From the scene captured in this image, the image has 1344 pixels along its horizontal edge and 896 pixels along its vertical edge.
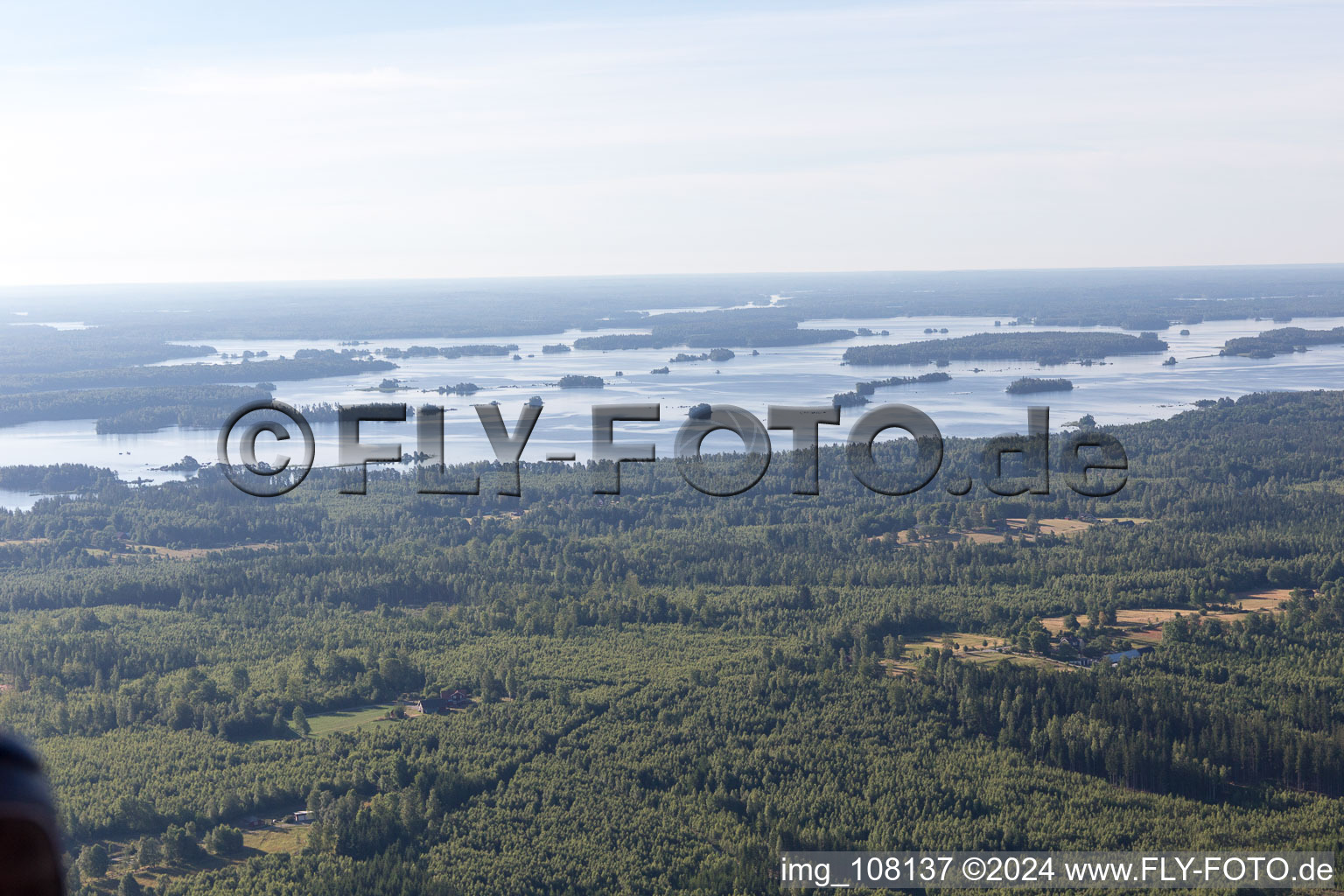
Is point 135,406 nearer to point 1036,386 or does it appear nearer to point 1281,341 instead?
point 1036,386

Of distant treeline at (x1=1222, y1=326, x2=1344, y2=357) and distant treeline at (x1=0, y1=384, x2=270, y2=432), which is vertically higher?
distant treeline at (x1=1222, y1=326, x2=1344, y2=357)

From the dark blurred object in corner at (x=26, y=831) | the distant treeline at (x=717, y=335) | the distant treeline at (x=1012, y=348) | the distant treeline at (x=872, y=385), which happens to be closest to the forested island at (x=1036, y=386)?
the distant treeline at (x=872, y=385)

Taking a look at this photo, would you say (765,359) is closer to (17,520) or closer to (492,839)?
(17,520)

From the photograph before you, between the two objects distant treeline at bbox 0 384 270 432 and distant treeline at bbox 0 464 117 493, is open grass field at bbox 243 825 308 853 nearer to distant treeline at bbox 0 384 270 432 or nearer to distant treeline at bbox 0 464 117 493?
distant treeline at bbox 0 464 117 493

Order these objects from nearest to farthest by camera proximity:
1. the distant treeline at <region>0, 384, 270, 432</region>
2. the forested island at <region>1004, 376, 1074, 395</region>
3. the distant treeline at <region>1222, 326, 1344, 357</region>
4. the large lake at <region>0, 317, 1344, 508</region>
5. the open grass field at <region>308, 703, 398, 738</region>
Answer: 1. the open grass field at <region>308, 703, 398, 738</region>
2. the large lake at <region>0, 317, 1344, 508</region>
3. the distant treeline at <region>0, 384, 270, 432</region>
4. the forested island at <region>1004, 376, 1074, 395</region>
5. the distant treeline at <region>1222, 326, 1344, 357</region>

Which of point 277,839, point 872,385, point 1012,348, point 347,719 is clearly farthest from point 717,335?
point 277,839

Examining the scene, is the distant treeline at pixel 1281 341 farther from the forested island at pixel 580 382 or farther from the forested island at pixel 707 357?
the forested island at pixel 580 382

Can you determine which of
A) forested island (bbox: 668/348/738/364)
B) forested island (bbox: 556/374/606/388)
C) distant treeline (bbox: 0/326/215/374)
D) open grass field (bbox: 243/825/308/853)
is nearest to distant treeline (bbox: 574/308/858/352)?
forested island (bbox: 668/348/738/364)
